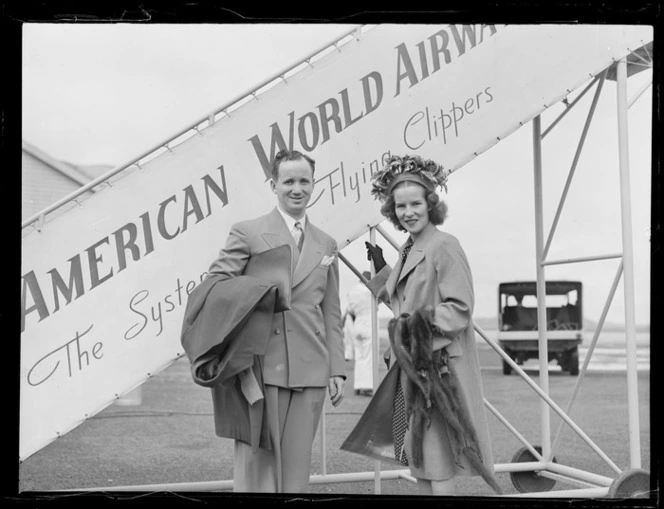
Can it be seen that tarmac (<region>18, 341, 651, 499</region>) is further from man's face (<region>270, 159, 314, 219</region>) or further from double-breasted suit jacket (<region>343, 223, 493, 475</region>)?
man's face (<region>270, 159, 314, 219</region>)

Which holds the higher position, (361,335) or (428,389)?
(361,335)

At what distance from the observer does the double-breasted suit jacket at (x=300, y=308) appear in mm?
4773

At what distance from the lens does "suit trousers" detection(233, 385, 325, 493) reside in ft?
15.6

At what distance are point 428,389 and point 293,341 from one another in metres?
0.70

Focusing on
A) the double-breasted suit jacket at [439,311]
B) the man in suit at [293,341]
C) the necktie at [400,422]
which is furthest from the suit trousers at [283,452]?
the necktie at [400,422]

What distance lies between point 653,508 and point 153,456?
192 inches

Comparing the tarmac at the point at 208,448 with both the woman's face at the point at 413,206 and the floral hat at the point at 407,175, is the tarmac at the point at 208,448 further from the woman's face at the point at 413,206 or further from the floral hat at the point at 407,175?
the floral hat at the point at 407,175

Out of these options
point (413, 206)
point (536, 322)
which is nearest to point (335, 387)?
point (413, 206)

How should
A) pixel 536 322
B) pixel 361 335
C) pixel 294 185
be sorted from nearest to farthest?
1. pixel 294 185
2. pixel 361 335
3. pixel 536 322

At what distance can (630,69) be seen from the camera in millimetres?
6508

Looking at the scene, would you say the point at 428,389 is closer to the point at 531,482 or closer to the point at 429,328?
the point at 429,328

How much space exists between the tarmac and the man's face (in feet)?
4.64

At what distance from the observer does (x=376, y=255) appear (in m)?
5.30

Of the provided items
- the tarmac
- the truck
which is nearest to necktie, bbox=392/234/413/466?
the tarmac
